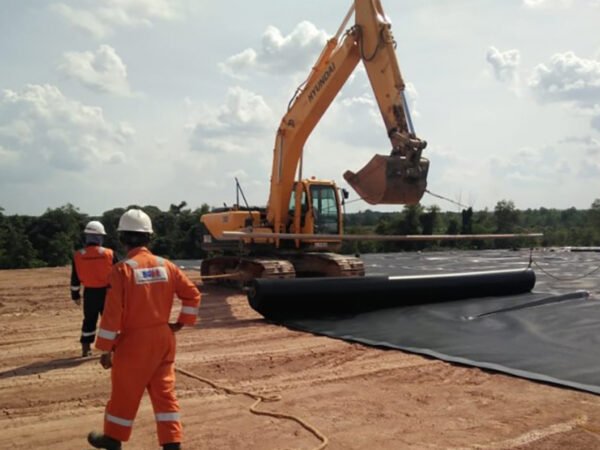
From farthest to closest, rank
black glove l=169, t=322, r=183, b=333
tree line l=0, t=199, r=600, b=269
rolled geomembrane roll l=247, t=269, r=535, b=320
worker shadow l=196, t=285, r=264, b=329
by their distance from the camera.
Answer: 1. tree line l=0, t=199, r=600, b=269
2. worker shadow l=196, t=285, r=264, b=329
3. rolled geomembrane roll l=247, t=269, r=535, b=320
4. black glove l=169, t=322, r=183, b=333

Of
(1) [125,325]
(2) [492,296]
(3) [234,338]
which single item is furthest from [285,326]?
(1) [125,325]

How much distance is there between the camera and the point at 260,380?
235 inches

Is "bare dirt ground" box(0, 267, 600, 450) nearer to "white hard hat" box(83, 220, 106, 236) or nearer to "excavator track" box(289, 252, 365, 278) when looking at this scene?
"white hard hat" box(83, 220, 106, 236)

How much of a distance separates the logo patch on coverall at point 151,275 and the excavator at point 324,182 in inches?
233

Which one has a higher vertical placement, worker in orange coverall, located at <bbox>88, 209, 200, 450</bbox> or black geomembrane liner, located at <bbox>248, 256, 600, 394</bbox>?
worker in orange coverall, located at <bbox>88, 209, 200, 450</bbox>

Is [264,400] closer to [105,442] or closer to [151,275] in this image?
[105,442]

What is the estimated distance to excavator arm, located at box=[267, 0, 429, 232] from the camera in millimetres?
9539

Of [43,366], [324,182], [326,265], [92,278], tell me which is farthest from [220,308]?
[43,366]

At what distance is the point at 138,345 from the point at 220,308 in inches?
289

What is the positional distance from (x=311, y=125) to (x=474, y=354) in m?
6.93

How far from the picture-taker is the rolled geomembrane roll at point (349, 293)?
9062 mm

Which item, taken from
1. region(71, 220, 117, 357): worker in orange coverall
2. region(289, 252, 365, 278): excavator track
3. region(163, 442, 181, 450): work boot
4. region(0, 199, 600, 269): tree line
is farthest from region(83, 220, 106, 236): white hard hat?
region(0, 199, 600, 269): tree line

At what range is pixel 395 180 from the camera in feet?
31.0

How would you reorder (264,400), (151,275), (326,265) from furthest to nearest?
(326,265) → (264,400) → (151,275)
